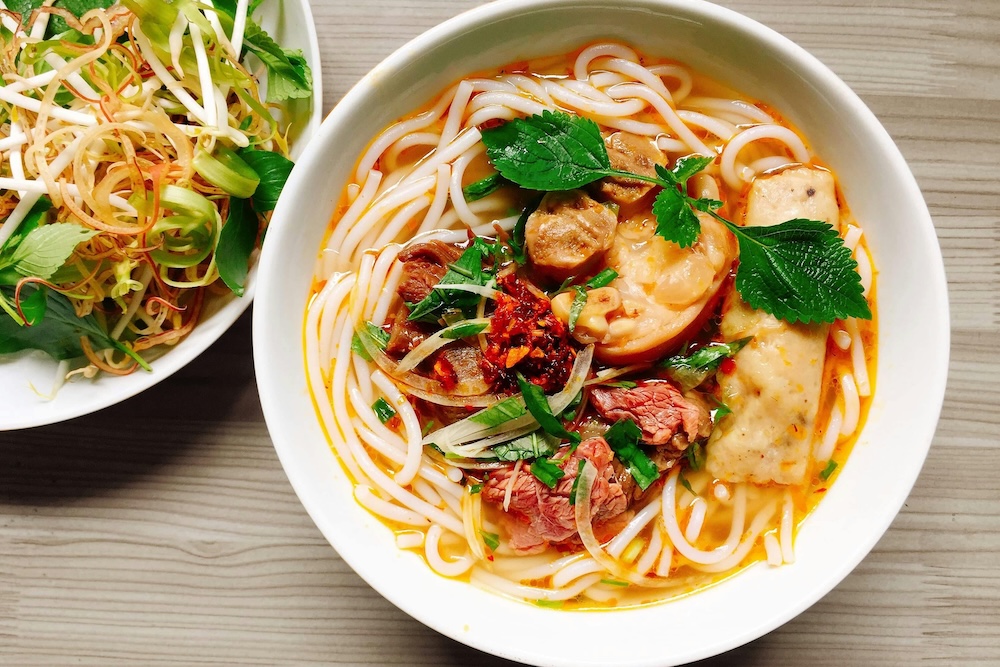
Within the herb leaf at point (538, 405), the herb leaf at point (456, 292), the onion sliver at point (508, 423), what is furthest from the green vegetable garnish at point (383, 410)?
the herb leaf at point (538, 405)

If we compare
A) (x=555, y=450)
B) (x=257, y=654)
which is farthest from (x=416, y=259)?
(x=257, y=654)

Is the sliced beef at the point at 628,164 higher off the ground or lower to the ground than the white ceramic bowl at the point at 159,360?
higher

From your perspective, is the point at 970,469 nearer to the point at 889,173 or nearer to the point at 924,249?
the point at 924,249

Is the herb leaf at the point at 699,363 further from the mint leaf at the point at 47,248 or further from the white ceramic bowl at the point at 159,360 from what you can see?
Answer: the mint leaf at the point at 47,248

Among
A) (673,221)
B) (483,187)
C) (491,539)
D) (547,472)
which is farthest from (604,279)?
(491,539)

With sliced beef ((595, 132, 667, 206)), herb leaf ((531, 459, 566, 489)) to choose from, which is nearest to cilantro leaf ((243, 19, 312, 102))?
sliced beef ((595, 132, 667, 206))

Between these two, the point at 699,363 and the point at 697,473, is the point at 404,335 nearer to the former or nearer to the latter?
the point at 699,363
